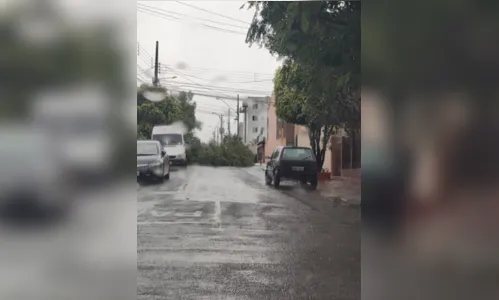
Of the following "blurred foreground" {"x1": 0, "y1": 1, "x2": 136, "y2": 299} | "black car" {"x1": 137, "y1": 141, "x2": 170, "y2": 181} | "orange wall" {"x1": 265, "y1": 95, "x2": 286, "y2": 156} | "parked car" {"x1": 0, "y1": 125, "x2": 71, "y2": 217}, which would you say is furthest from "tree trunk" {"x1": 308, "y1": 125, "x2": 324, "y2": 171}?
"parked car" {"x1": 0, "y1": 125, "x2": 71, "y2": 217}

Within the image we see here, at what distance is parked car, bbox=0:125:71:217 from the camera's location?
2.75 metres

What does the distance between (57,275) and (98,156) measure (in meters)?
0.74

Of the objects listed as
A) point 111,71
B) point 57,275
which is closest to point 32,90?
point 111,71

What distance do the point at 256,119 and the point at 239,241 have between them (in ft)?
3.25

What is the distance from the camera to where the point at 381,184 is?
291 centimetres

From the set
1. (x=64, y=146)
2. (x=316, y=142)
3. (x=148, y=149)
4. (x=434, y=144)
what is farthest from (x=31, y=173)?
(x=434, y=144)

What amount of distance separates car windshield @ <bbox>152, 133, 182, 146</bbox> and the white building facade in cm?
54

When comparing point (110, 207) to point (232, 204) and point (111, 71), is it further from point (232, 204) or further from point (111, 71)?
point (232, 204)

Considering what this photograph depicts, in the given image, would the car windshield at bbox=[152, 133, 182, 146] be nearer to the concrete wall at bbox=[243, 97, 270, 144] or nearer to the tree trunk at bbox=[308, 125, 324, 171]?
the concrete wall at bbox=[243, 97, 270, 144]

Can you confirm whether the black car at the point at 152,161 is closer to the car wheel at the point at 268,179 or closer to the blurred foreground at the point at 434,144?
the car wheel at the point at 268,179

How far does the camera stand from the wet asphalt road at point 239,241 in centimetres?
332

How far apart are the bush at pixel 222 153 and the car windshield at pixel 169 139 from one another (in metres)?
0.14

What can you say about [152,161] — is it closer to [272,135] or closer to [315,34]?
[272,135]

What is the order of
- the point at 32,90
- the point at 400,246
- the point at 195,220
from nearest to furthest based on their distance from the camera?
the point at 32,90, the point at 400,246, the point at 195,220
